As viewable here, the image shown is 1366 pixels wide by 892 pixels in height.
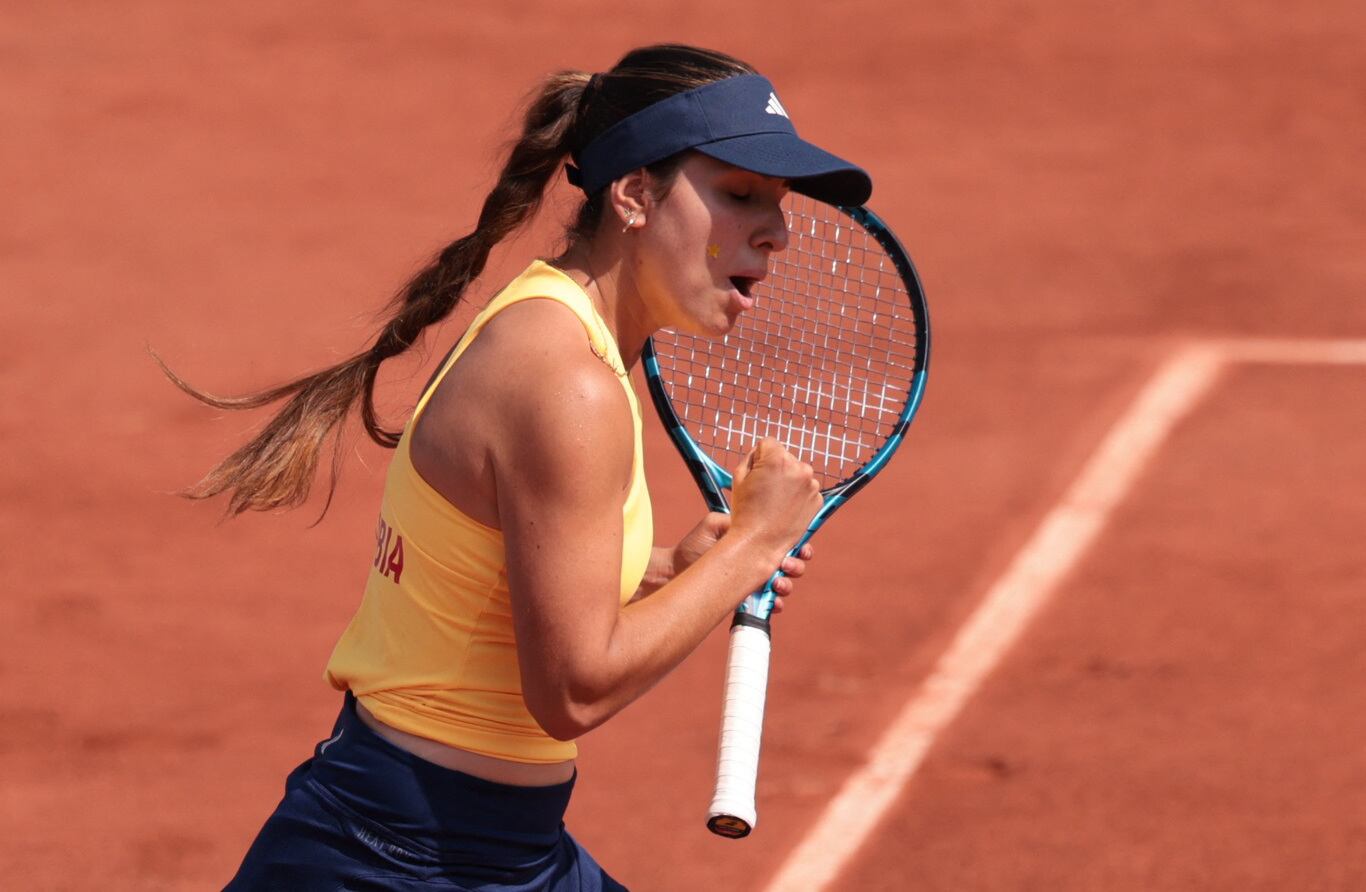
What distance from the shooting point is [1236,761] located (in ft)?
17.1

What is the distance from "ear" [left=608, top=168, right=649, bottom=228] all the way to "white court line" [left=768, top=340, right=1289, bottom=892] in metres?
2.50

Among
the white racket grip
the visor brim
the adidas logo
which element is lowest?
the white racket grip

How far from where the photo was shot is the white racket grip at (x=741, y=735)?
288cm

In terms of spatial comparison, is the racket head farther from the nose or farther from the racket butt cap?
the racket butt cap

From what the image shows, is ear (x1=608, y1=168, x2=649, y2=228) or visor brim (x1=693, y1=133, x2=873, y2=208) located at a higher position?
visor brim (x1=693, y1=133, x2=873, y2=208)

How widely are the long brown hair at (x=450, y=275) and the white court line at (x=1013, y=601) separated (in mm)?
2166

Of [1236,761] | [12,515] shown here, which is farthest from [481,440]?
[12,515]

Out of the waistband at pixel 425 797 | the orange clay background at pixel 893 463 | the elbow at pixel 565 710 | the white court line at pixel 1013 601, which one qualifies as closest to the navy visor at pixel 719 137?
the elbow at pixel 565 710

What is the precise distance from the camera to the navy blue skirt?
2.62 metres

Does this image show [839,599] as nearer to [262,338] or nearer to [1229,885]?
[1229,885]

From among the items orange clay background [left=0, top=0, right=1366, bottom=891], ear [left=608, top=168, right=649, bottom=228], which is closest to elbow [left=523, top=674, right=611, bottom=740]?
ear [left=608, top=168, right=649, bottom=228]

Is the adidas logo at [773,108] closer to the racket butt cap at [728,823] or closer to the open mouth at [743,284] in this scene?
the open mouth at [743,284]

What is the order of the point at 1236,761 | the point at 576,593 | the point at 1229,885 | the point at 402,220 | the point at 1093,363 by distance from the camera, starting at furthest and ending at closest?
the point at 402,220
the point at 1093,363
the point at 1236,761
the point at 1229,885
the point at 576,593

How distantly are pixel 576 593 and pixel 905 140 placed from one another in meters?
→ 8.35
